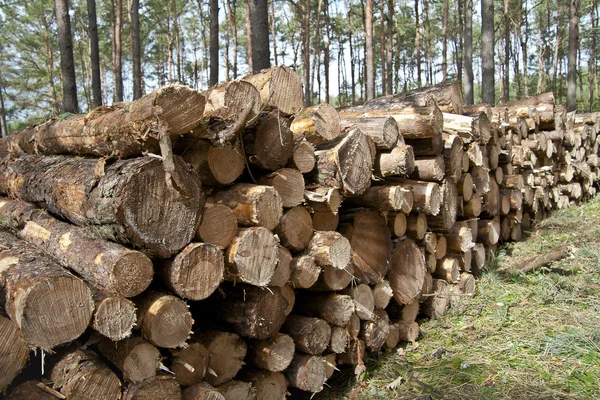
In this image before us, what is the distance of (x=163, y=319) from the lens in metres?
2.35

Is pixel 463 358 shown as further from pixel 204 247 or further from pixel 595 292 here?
pixel 204 247

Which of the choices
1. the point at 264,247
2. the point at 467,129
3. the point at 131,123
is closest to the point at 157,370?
the point at 264,247

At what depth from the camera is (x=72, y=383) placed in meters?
2.12

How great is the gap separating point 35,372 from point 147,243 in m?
0.86

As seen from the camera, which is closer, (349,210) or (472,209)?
(349,210)

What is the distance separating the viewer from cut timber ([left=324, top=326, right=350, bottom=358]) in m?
3.36

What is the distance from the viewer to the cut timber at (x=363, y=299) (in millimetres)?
3500

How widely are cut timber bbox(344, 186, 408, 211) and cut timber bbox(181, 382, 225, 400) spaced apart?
1872 millimetres

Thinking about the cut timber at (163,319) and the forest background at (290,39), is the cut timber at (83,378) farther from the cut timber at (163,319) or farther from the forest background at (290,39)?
the forest background at (290,39)

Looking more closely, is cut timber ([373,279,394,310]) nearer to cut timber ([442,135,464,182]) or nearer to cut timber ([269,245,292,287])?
cut timber ([269,245,292,287])

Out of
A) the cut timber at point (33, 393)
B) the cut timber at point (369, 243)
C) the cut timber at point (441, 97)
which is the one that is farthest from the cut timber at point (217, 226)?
the cut timber at point (441, 97)

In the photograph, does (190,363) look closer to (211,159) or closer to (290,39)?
(211,159)

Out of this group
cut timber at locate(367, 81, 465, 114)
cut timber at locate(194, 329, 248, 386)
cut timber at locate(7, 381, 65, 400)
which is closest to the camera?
cut timber at locate(7, 381, 65, 400)

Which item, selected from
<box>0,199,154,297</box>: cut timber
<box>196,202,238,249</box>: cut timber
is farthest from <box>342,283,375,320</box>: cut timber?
<box>0,199,154,297</box>: cut timber
